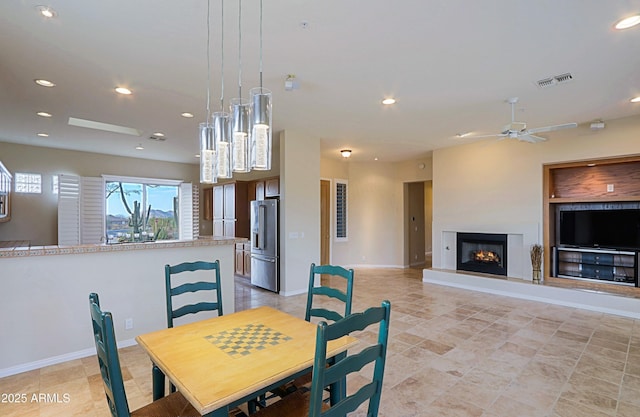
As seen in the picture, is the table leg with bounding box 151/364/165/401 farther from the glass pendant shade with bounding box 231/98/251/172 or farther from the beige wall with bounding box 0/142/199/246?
the beige wall with bounding box 0/142/199/246

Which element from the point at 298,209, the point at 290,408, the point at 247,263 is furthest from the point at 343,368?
the point at 247,263

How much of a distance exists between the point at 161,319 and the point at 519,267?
594 cm

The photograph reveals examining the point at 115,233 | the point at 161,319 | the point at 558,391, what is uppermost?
the point at 115,233

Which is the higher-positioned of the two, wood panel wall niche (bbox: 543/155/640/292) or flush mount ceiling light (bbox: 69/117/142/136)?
flush mount ceiling light (bbox: 69/117/142/136)

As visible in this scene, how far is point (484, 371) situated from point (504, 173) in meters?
4.28

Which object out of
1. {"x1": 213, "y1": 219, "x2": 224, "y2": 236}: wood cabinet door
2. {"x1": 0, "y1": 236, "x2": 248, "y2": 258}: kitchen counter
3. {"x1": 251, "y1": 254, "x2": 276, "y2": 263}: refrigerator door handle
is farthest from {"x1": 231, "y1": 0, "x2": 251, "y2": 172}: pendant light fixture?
{"x1": 213, "y1": 219, "x2": 224, "y2": 236}: wood cabinet door

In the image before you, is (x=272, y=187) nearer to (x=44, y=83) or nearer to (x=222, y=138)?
(x=44, y=83)

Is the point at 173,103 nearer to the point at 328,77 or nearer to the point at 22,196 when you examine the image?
the point at 328,77

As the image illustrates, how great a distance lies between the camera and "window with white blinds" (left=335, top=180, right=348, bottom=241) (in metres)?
8.55

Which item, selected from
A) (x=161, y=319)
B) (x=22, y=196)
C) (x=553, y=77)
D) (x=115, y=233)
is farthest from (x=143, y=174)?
(x=553, y=77)

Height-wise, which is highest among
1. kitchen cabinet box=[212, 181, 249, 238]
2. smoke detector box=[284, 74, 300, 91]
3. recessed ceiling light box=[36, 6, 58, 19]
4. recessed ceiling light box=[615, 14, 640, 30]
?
recessed ceiling light box=[615, 14, 640, 30]

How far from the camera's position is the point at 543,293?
5.23 meters

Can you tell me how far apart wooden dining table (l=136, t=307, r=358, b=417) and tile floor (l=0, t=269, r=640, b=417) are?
1073 millimetres

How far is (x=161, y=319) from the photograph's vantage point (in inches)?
144
